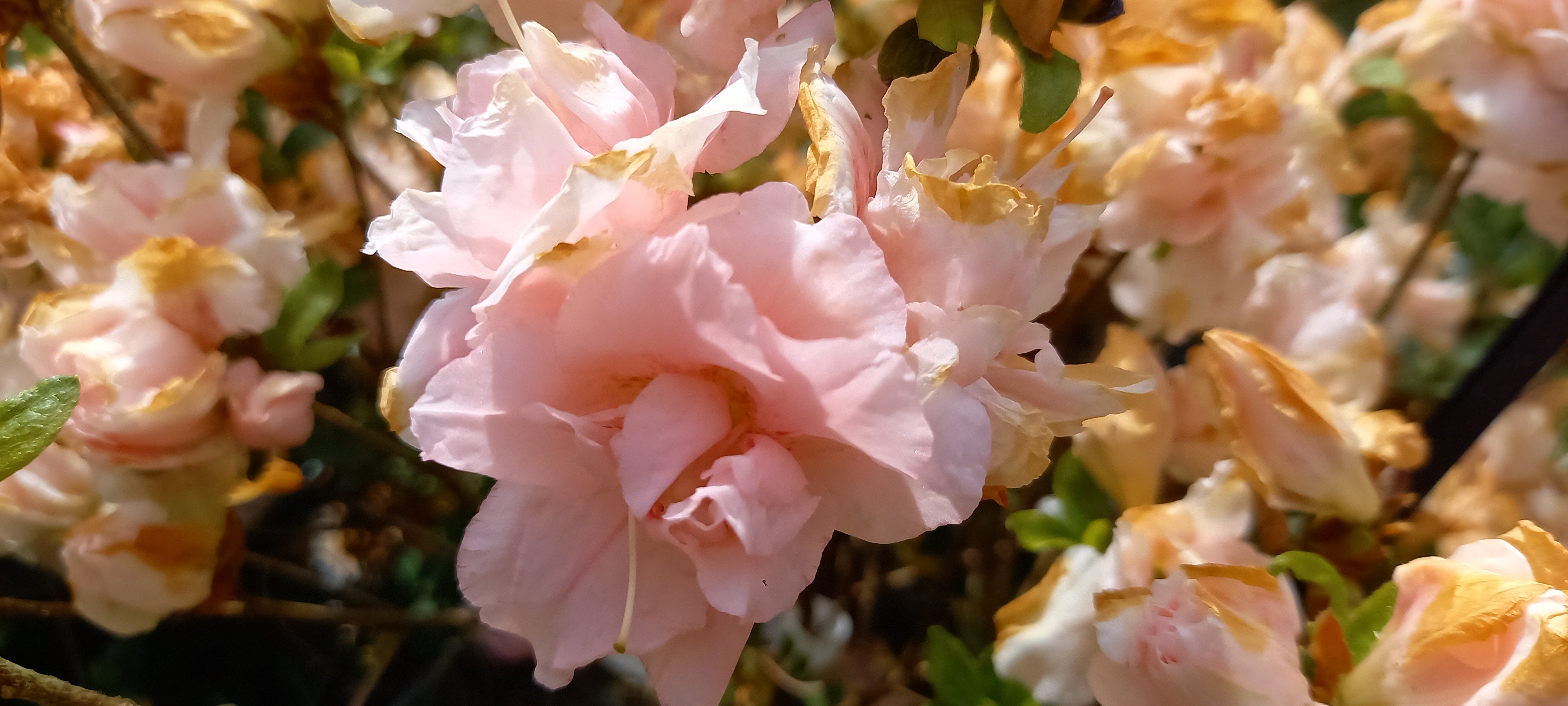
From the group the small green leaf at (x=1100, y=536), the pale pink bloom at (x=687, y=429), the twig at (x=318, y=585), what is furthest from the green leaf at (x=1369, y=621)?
the twig at (x=318, y=585)

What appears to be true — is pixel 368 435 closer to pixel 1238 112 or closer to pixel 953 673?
pixel 953 673

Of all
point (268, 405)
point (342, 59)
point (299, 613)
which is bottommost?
point (299, 613)

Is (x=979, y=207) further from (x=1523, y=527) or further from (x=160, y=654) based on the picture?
(x=160, y=654)

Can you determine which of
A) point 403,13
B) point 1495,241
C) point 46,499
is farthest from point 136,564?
point 1495,241

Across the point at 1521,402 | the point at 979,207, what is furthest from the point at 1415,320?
the point at 979,207

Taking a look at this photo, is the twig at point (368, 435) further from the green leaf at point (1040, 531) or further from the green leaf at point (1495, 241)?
the green leaf at point (1495, 241)

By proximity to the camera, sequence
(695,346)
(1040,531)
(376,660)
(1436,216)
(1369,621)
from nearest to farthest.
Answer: (695,346) → (1369,621) → (1040,531) → (1436,216) → (376,660)
